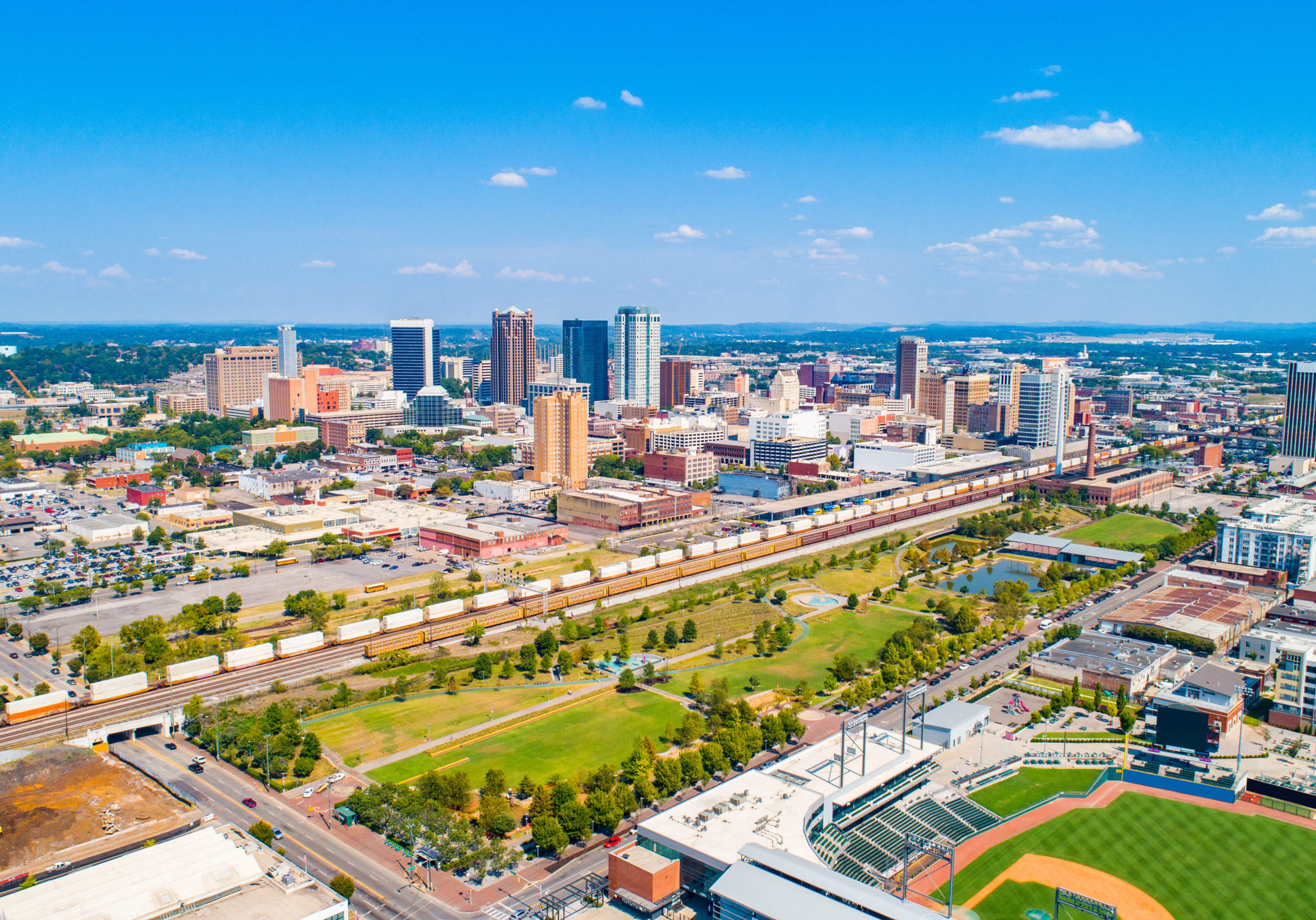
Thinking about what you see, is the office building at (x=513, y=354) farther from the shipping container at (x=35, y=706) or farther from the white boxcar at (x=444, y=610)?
the shipping container at (x=35, y=706)

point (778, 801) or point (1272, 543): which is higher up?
point (1272, 543)

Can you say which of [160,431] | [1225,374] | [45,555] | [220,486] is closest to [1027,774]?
[45,555]

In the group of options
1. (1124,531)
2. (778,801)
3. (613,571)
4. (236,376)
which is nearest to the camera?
(778,801)

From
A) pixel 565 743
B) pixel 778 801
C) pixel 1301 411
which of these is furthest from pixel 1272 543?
pixel 1301 411

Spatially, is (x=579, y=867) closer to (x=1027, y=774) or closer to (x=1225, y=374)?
(x=1027, y=774)

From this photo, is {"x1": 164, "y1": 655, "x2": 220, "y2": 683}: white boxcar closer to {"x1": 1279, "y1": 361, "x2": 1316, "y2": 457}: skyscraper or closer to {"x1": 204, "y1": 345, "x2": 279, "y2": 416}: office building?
{"x1": 1279, "y1": 361, "x2": 1316, "y2": 457}: skyscraper

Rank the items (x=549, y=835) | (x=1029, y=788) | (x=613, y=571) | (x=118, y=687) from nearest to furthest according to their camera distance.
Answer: (x=549, y=835) → (x=1029, y=788) → (x=118, y=687) → (x=613, y=571)

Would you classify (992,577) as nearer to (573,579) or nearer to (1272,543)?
(1272,543)
